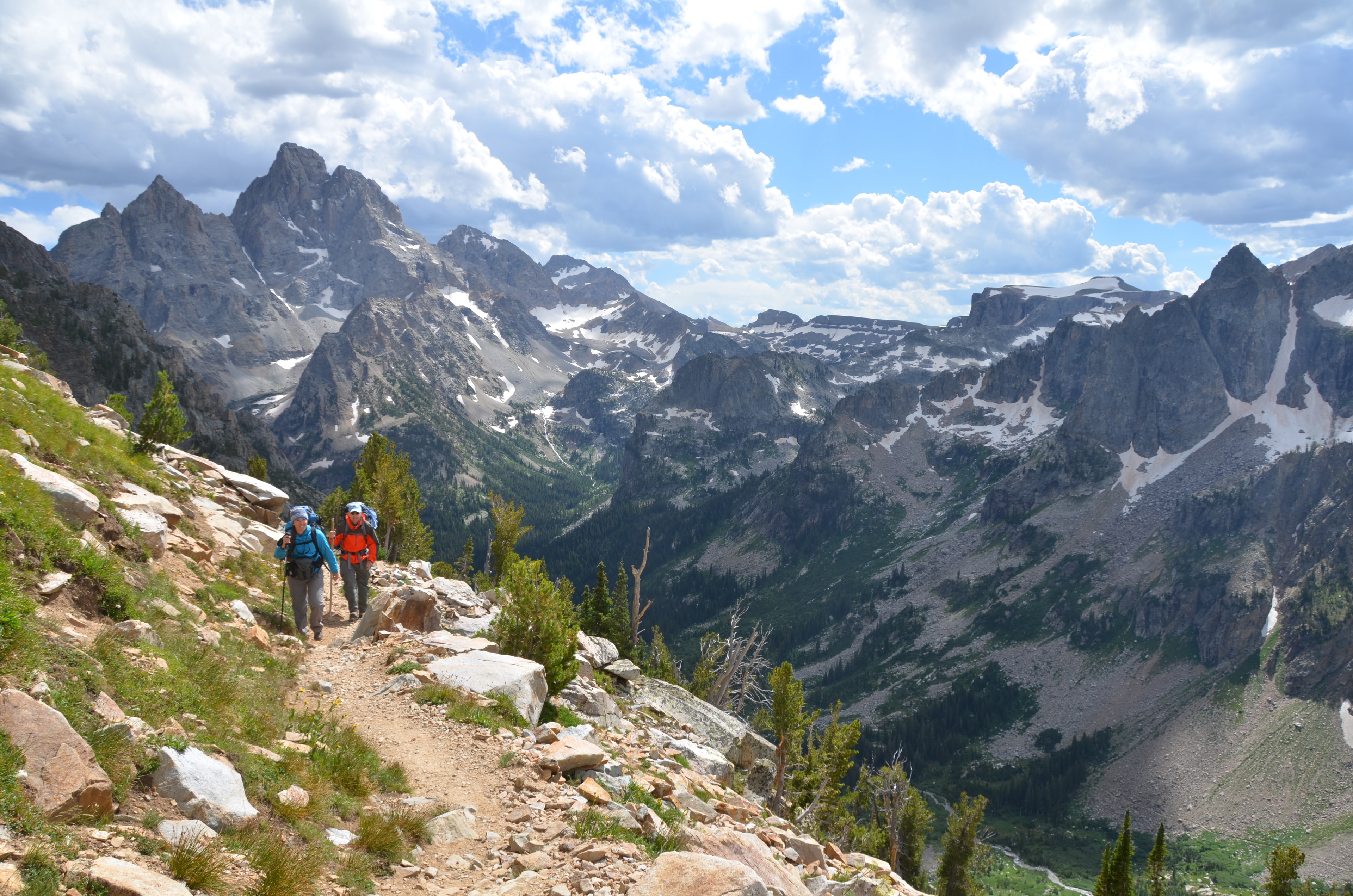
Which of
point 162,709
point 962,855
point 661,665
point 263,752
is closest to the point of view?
point 162,709

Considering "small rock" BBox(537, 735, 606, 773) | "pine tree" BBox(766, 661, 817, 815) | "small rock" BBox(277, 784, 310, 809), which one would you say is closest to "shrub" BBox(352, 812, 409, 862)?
"small rock" BBox(277, 784, 310, 809)

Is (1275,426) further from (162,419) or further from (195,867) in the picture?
(195,867)

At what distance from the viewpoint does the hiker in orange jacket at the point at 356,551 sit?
69.1ft

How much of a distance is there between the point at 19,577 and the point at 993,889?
108775 millimetres

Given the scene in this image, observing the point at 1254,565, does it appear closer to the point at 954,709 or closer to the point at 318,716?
the point at 954,709

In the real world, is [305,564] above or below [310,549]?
below

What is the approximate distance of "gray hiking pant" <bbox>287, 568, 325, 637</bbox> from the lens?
18594 mm

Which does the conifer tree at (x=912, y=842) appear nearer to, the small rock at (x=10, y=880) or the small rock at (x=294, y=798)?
the small rock at (x=294, y=798)

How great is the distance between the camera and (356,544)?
Answer: 2111cm

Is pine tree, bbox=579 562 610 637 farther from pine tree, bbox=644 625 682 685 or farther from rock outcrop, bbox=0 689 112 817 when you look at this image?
rock outcrop, bbox=0 689 112 817

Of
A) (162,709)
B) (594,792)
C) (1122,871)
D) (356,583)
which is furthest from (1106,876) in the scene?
(162,709)

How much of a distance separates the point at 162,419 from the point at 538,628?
1803 centimetres

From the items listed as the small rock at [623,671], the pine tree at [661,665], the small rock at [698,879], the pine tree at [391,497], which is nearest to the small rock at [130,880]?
the small rock at [698,879]

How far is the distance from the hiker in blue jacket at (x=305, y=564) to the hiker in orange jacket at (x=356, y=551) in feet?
6.07
